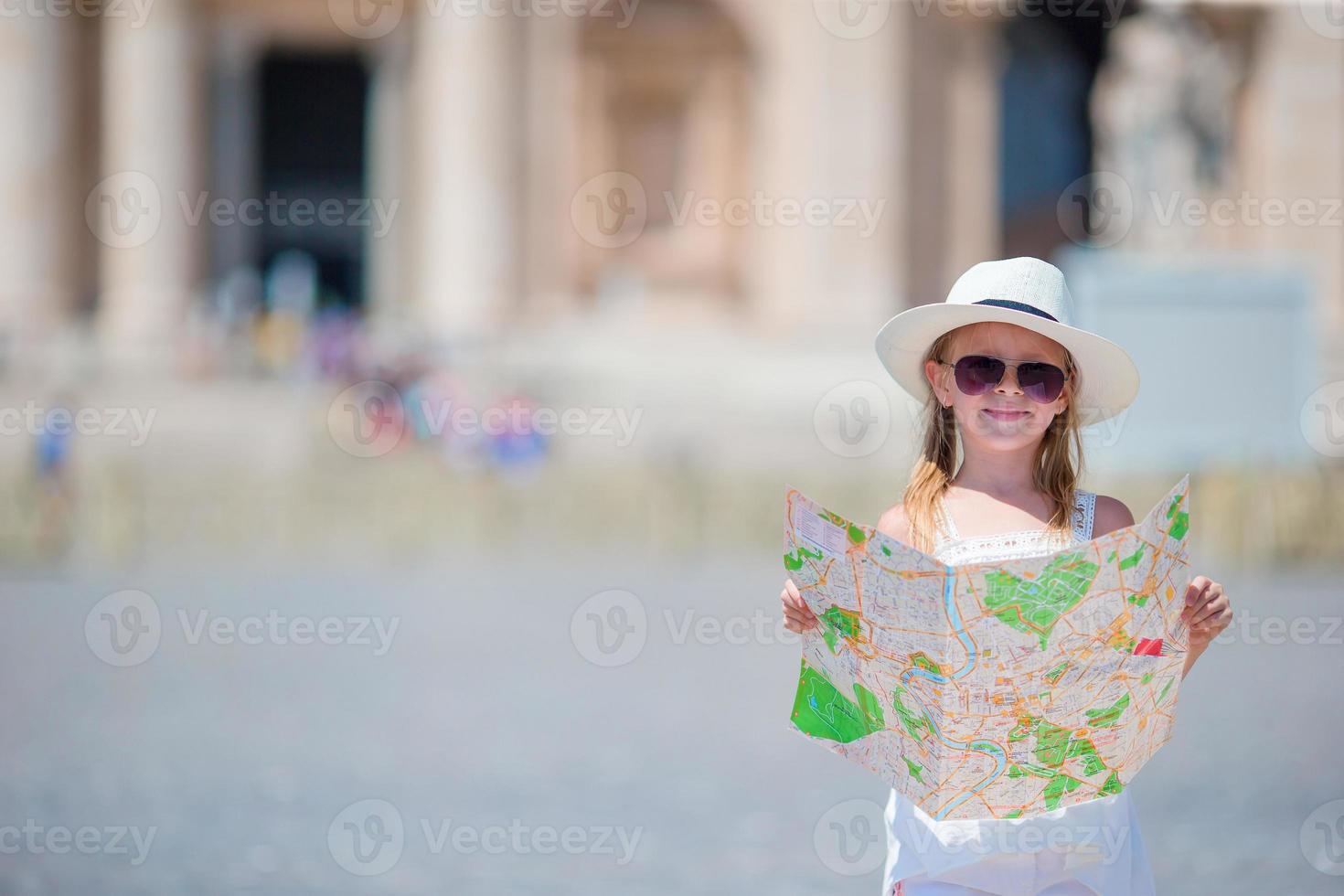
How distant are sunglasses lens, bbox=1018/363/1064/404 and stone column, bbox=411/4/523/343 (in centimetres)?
2514

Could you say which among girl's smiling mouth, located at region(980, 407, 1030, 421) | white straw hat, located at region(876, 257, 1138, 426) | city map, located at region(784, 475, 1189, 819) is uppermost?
white straw hat, located at region(876, 257, 1138, 426)

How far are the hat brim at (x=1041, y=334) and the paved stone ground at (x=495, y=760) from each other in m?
2.48

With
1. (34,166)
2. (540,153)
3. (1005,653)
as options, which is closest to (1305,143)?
(540,153)

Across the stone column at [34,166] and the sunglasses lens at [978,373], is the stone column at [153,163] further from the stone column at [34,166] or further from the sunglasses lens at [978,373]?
the sunglasses lens at [978,373]

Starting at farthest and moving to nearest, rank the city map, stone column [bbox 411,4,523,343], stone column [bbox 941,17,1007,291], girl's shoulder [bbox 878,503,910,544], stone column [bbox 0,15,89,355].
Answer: stone column [bbox 941,17,1007,291], stone column [bbox 0,15,89,355], stone column [bbox 411,4,523,343], girl's shoulder [bbox 878,503,910,544], the city map

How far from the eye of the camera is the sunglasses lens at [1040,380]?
3006 mm

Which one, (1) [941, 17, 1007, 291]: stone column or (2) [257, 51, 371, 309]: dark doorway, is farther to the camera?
(2) [257, 51, 371, 309]: dark doorway

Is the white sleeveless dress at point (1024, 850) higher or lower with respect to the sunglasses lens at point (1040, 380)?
lower

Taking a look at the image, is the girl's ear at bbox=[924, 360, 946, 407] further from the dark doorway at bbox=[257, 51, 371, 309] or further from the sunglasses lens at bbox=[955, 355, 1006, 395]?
the dark doorway at bbox=[257, 51, 371, 309]

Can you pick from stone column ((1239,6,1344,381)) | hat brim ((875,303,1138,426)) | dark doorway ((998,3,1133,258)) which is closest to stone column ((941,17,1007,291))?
dark doorway ((998,3,1133,258))

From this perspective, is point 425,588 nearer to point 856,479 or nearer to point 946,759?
point 856,479

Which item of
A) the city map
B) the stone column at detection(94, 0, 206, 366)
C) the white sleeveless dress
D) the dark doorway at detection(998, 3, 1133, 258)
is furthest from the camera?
the dark doorway at detection(998, 3, 1133, 258)

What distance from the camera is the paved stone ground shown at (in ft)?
17.5

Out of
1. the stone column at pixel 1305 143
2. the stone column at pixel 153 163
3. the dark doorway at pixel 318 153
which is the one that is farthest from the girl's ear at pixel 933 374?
the dark doorway at pixel 318 153
